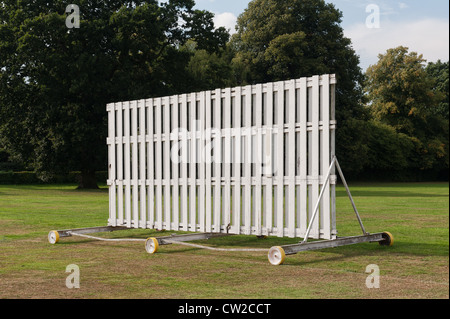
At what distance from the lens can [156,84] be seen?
37844 millimetres

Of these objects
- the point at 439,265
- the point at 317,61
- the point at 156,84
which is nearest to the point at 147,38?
the point at 156,84

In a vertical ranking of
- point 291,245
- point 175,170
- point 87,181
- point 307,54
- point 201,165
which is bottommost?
point 87,181

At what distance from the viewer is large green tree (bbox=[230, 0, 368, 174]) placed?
46125mm

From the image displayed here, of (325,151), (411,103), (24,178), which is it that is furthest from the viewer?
(411,103)

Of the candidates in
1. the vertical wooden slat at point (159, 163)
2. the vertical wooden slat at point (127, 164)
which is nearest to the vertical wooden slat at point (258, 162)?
the vertical wooden slat at point (159, 163)

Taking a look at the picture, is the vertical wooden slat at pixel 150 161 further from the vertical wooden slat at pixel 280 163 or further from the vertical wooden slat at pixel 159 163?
the vertical wooden slat at pixel 280 163

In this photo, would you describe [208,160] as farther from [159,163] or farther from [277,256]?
[277,256]

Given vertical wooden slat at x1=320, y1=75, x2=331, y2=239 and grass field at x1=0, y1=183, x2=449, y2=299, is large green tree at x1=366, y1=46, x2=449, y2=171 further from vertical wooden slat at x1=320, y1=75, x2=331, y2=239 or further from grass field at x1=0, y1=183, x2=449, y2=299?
vertical wooden slat at x1=320, y1=75, x2=331, y2=239

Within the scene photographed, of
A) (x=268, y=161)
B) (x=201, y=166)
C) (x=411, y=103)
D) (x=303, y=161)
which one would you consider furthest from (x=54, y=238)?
(x=411, y=103)

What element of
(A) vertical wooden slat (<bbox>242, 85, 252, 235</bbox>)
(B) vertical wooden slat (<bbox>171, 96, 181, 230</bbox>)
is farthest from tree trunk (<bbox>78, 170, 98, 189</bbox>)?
(A) vertical wooden slat (<bbox>242, 85, 252, 235</bbox>)

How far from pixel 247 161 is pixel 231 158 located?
1.38 ft

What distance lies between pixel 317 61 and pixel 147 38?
1614cm

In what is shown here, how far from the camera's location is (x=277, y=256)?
356 inches

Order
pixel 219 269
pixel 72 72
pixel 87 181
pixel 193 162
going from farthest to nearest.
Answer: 1. pixel 87 181
2. pixel 72 72
3. pixel 193 162
4. pixel 219 269
